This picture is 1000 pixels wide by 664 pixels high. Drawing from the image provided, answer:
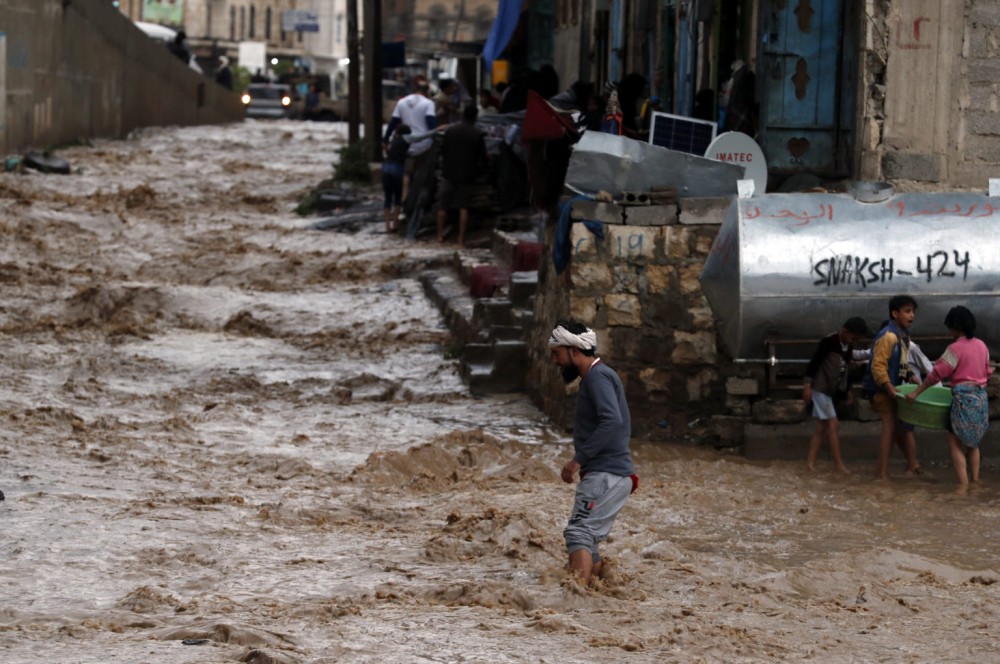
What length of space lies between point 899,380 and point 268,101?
38.1 metres

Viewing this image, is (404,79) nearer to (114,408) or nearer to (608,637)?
(114,408)

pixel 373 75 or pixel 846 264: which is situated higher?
pixel 373 75

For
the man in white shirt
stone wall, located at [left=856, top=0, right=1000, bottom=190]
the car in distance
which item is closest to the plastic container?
stone wall, located at [left=856, top=0, right=1000, bottom=190]

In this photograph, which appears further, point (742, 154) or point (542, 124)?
point (542, 124)

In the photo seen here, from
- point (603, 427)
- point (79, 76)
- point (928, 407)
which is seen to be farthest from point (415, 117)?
point (603, 427)

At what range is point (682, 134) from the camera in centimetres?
1196

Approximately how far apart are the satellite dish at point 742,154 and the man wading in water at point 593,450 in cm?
429

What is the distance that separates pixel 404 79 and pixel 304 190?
2336cm

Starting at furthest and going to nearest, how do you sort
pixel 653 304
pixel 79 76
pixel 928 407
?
pixel 79 76 → pixel 653 304 → pixel 928 407

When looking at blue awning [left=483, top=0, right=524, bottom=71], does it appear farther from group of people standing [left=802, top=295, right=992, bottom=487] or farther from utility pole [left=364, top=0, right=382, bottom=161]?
group of people standing [left=802, top=295, right=992, bottom=487]

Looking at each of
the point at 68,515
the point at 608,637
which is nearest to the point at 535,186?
the point at 68,515

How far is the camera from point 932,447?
10.6 m

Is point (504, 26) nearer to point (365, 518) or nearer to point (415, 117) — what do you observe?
point (415, 117)

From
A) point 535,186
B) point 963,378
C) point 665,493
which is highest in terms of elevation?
point 535,186
